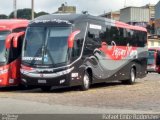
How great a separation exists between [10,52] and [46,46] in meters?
2.02

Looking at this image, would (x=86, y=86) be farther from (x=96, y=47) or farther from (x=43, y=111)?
(x=43, y=111)

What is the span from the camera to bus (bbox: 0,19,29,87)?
2308 cm

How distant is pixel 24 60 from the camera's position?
22547mm

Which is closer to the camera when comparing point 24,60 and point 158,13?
point 24,60

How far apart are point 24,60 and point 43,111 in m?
7.52

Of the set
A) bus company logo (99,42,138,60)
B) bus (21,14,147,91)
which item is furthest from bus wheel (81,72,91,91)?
bus company logo (99,42,138,60)

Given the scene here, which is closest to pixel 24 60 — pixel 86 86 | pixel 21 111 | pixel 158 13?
pixel 86 86

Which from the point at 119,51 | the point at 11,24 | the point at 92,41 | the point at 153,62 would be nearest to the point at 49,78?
the point at 92,41

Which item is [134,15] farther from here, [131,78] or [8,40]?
[8,40]

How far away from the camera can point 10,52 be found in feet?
76.6

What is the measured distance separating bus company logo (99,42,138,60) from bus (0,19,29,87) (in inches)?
163

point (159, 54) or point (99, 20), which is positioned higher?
point (99, 20)

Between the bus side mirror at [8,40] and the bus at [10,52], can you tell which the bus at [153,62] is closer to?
the bus at [10,52]

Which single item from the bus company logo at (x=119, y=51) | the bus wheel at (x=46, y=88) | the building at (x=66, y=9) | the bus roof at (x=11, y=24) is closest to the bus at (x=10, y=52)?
the bus roof at (x=11, y=24)
